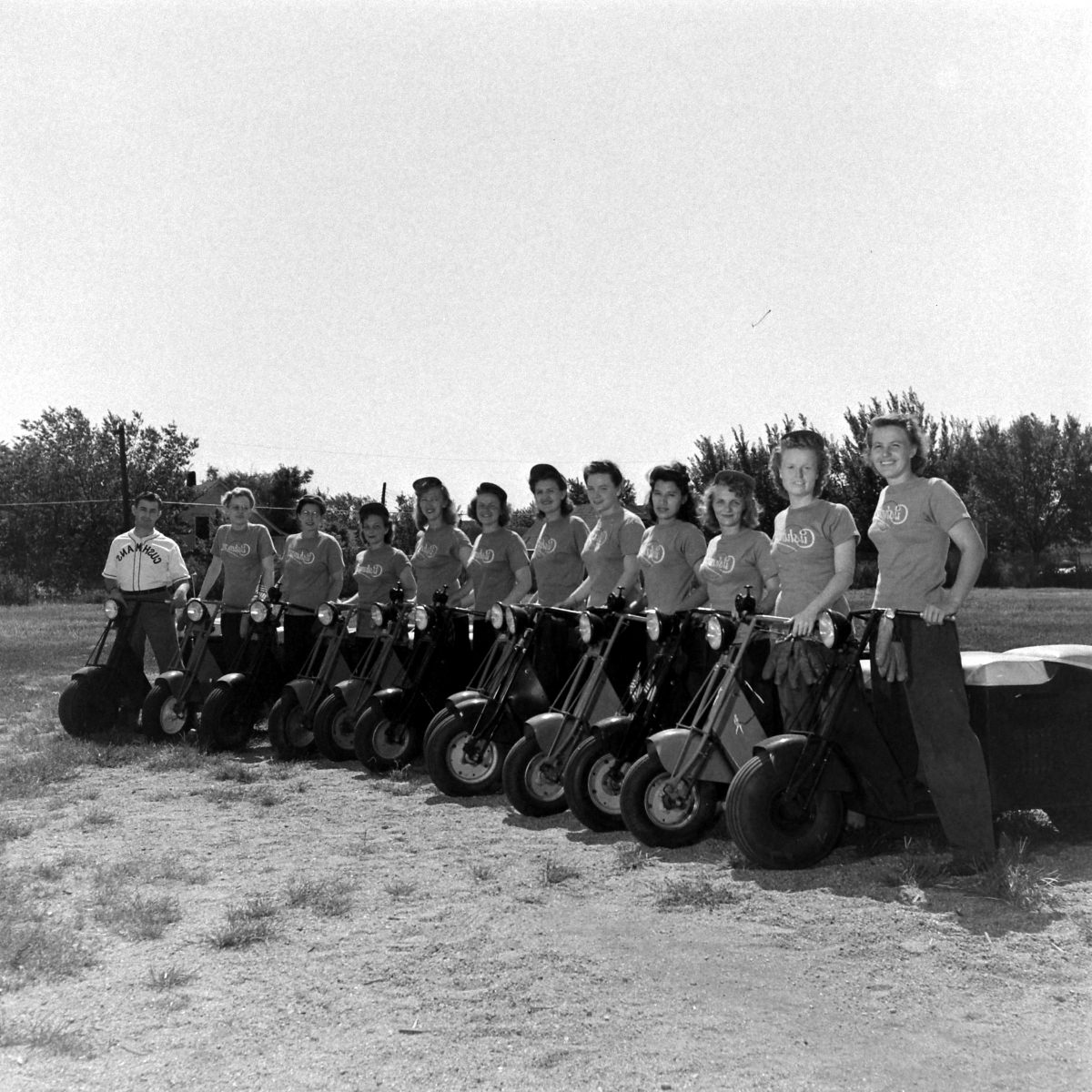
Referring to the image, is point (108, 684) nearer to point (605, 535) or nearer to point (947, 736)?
point (605, 535)

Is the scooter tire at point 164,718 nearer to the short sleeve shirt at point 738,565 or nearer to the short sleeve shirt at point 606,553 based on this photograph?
the short sleeve shirt at point 606,553

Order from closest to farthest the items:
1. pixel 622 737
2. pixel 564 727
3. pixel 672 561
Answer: pixel 622 737, pixel 564 727, pixel 672 561

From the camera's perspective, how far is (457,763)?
692 cm

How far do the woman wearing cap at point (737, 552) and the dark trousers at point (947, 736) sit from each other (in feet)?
3.31

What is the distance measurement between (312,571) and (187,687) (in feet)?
3.93

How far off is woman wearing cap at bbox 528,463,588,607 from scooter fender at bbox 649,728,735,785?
7.11ft

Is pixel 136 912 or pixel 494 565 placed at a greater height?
pixel 494 565

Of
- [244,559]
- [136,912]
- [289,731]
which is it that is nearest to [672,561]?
[136,912]

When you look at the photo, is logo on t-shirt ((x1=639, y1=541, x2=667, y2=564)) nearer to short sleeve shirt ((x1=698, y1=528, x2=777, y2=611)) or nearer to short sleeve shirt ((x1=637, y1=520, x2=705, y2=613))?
short sleeve shirt ((x1=637, y1=520, x2=705, y2=613))

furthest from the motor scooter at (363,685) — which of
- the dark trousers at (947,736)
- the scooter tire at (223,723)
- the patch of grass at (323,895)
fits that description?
the dark trousers at (947,736)

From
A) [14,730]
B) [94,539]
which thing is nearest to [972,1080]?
[14,730]

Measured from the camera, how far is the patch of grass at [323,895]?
15.2 feet

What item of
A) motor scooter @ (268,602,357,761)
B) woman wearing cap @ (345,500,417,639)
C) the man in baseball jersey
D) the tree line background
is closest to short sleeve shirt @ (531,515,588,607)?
woman wearing cap @ (345,500,417,639)

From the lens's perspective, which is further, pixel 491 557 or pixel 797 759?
pixel 491 557
